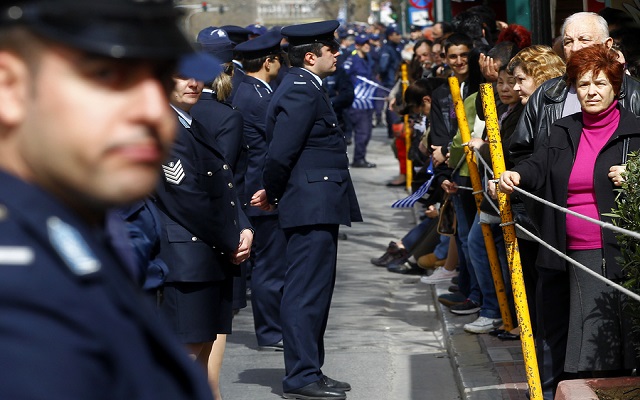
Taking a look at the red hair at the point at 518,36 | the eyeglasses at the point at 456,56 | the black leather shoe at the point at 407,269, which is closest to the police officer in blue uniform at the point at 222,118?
the red hair at the point at 518,36

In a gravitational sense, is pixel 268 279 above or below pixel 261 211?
below

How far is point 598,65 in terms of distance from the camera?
5.35 meters

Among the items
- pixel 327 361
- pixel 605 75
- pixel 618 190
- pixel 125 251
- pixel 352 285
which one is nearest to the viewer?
pixel 125 251

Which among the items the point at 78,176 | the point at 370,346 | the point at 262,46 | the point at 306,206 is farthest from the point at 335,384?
the point at 78,176

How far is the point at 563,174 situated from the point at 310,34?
216cm

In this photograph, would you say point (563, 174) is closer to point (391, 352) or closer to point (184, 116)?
point (184, 116)

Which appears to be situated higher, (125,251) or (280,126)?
(125,251)

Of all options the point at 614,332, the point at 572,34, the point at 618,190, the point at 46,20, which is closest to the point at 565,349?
the point at 614,332

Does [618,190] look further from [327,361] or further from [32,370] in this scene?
[32,370]

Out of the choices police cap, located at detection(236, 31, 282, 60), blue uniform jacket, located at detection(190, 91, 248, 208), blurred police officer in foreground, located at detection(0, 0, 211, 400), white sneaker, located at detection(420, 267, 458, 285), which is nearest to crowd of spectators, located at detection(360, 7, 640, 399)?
blue uniform jacket, located at detection(190, 91, 248, 208)

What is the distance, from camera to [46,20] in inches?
51.4

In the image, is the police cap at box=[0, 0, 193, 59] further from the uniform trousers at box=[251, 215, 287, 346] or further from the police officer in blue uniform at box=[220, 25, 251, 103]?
the police officer in blue uniform at box=[220, 25, 251, 103]

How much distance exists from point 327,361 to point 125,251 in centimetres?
623

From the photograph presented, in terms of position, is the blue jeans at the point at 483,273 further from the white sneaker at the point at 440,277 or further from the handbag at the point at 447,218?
the white sneaker at the point at 440,277
